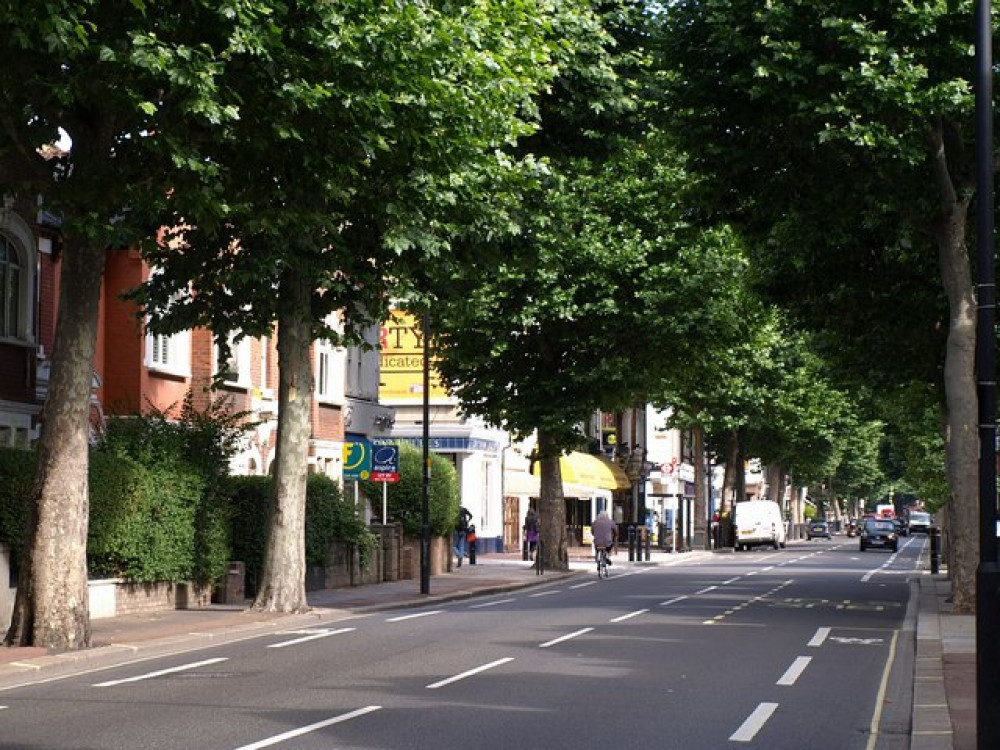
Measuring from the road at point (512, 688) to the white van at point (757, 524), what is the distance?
4999cm

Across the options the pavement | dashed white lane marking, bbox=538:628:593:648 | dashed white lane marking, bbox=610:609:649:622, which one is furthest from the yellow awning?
dashed white lane marking, bbox=538:628:593:648

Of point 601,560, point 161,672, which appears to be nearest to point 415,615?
point 161,672

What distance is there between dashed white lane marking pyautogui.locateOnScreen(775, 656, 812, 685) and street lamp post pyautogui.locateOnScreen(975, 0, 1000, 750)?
19.1ft

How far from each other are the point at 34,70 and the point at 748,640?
1149cm

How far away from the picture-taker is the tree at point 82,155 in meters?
17.1

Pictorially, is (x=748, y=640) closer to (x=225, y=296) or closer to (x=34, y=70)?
(x=225, y=296)

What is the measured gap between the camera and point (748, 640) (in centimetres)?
2205

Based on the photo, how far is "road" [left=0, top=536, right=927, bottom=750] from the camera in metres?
12.6

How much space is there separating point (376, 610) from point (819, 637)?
9585mm

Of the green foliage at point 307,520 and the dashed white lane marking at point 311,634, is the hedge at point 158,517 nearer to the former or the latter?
the green foliage at point 307,520

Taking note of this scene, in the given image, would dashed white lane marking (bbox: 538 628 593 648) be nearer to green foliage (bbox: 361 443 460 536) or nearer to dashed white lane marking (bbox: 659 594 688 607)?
dashed white lane marking (bbox: 659 594 688 607)

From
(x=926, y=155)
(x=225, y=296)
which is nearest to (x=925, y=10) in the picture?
(x=926, y=155)

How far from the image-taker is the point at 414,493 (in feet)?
144

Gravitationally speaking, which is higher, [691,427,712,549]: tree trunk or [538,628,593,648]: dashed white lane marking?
[691,427,712,549]: tree trunk
